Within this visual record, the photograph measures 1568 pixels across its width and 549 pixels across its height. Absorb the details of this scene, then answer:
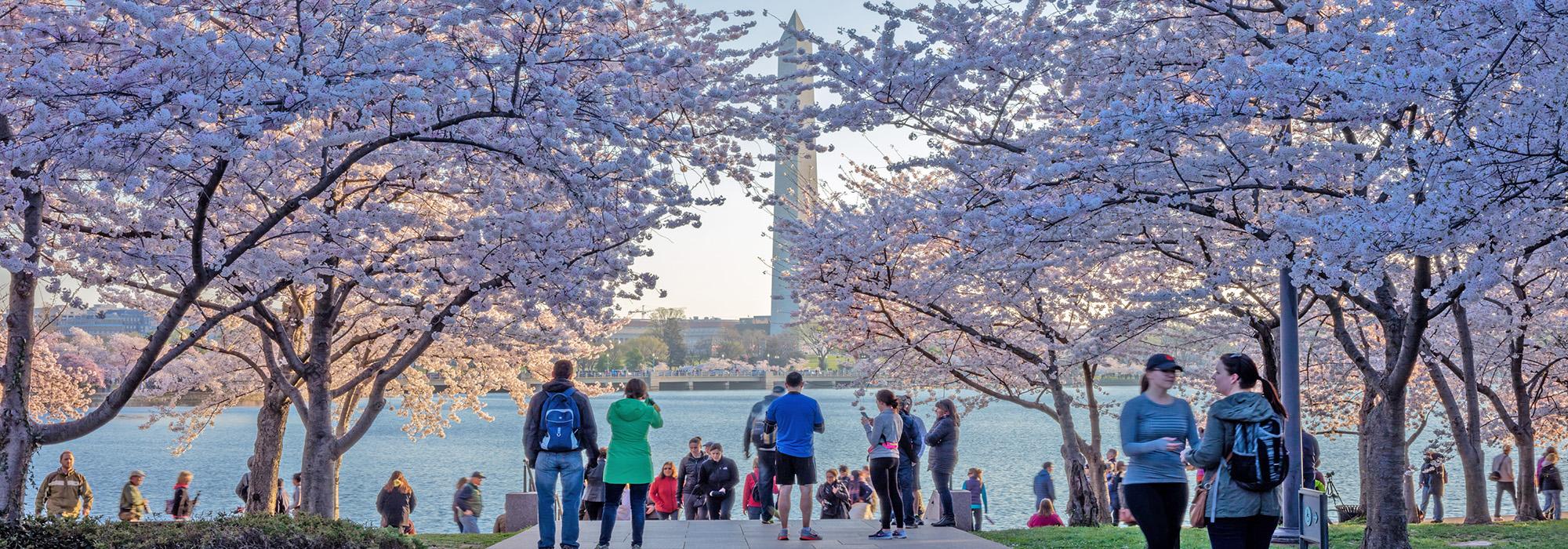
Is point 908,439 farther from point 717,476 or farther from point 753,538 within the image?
point 717,476

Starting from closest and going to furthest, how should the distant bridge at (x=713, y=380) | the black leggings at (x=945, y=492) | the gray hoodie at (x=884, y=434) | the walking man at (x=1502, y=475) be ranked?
the gray hoodie at (x=884, y=434)
the black leggings at (x=945, y=492)
the walking man at (x=1502, y=475)
the distant bridge at (x=713, y=380)

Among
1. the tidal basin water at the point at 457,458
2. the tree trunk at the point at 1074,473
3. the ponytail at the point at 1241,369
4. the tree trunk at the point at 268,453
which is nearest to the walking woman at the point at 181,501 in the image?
the tidal basin water at the point at 457,458

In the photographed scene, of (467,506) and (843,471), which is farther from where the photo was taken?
(467,506)

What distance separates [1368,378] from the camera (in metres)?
12.3

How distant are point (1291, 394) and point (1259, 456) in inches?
136

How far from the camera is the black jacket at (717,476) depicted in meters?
17.0

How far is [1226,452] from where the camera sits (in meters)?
6.25

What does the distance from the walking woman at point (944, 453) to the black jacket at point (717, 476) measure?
365cm

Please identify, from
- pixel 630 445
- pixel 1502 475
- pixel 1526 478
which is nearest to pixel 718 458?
pixel 630 445

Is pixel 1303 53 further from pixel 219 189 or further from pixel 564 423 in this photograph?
pixel 219 189

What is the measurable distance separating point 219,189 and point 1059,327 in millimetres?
12860

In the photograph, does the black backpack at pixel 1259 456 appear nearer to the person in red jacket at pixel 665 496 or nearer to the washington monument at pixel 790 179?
the washington monument at pixel 790 179

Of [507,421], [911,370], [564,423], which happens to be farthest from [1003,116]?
[507,421]

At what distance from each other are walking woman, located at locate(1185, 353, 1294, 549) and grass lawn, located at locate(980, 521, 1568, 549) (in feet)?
21.3
